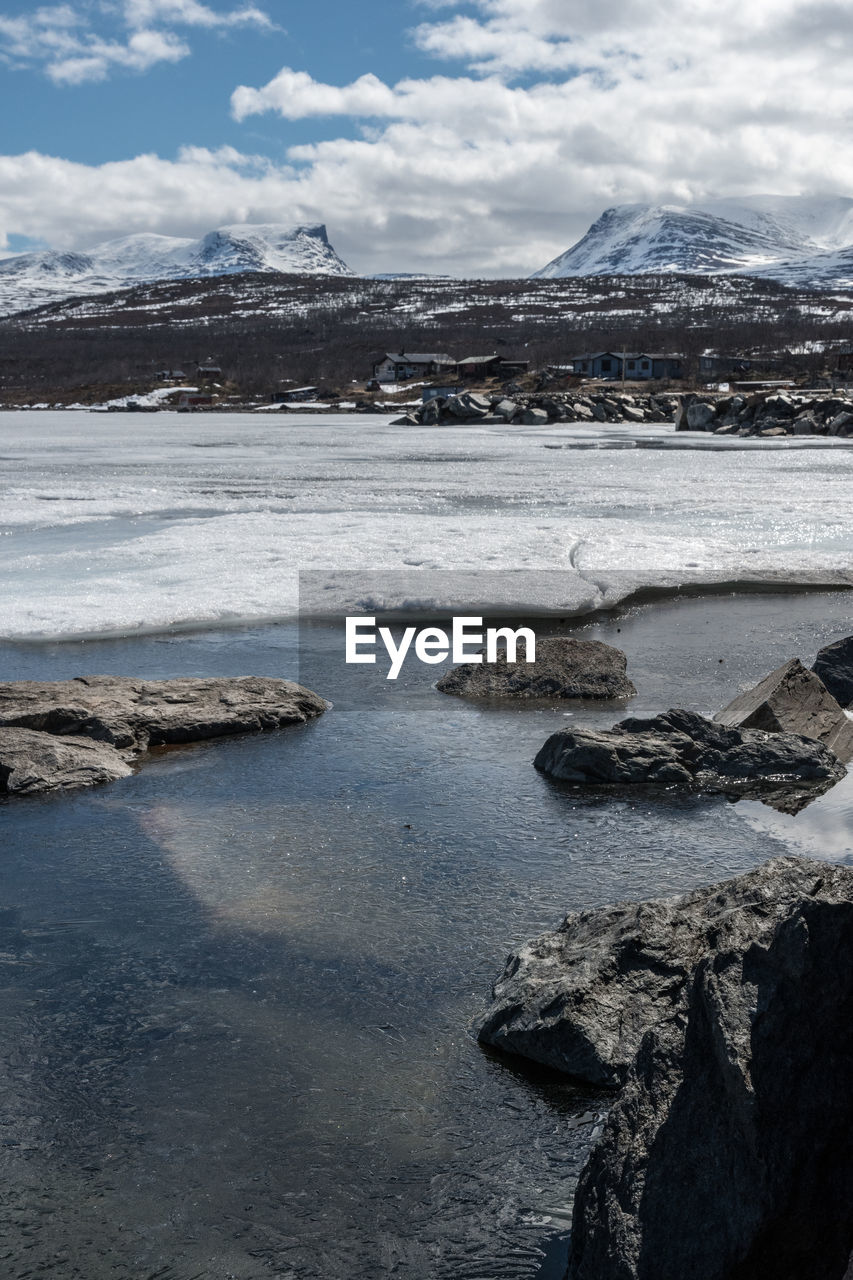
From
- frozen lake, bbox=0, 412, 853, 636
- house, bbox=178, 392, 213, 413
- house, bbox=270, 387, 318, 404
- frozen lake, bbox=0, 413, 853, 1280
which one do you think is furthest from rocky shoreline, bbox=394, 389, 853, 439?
frozen lake, bbox=0, 413, 853, 1280

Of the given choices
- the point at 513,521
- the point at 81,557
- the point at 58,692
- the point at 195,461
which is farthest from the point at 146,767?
the point at 195,461

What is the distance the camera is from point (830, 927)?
2867 millimetres

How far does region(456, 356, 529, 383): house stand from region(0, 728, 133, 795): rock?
86.3 meters

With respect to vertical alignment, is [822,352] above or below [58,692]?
above

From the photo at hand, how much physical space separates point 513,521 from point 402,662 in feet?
26.6

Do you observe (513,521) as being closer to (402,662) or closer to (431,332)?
(402,662)

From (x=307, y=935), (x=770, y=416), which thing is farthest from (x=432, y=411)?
(x=307, y=935)

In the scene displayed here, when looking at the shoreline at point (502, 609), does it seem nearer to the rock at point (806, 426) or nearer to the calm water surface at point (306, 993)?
the calm water surface at point (306, 993)

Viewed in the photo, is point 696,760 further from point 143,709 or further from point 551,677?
point 143,709

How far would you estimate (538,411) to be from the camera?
2334 inches

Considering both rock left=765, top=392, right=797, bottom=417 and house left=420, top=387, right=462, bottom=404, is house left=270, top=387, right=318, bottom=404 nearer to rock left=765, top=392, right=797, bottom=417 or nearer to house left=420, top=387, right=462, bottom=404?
house left=420, top=387, right=462, bottom=404

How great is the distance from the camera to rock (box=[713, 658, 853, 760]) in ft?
25.1

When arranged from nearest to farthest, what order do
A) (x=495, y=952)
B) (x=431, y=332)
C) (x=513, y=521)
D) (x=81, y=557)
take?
(x=495, y=952), (x=81, y=557), (x=513, y=521), (x=431, y=332)

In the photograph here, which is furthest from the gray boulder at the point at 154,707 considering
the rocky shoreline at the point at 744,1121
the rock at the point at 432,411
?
the rock at the point at 432,411
